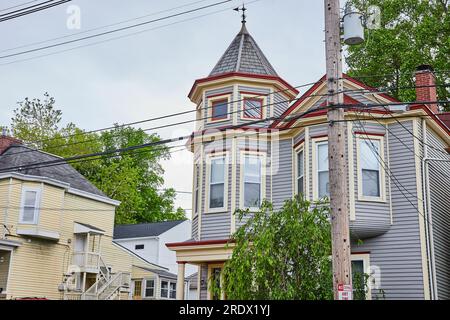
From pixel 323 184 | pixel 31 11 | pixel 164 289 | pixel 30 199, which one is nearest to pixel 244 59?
pixel 323 184

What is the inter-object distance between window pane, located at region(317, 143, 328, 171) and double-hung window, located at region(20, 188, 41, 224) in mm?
16206

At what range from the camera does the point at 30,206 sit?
27.1 m

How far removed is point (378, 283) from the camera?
49.5ft

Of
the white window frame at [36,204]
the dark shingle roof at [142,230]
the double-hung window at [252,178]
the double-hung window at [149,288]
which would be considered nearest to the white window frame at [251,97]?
the double-hung window at [252,178]

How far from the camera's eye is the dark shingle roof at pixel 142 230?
41281 millimetres

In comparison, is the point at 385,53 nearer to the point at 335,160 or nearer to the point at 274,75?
the point at 274,75

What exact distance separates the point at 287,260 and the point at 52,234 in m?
19.3

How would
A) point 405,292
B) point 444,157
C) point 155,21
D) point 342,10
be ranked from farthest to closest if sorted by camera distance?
point 444,157 → point 405,292 → point 155,21 → point 342,10

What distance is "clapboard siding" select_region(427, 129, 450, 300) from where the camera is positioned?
1543 centimetres

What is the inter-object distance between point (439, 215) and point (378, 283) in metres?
2.83

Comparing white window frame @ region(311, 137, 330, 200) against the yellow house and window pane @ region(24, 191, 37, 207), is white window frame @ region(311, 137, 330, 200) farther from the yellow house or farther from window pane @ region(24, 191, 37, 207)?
window pane @ region(24, 191, 37, 207)

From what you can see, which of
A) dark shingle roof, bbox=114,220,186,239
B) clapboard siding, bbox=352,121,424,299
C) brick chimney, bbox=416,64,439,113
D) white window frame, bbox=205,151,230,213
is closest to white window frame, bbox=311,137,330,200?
clapboard siding, bbox=352,121,424,299

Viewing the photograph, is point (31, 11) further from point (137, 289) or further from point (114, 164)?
point (114, 164)
